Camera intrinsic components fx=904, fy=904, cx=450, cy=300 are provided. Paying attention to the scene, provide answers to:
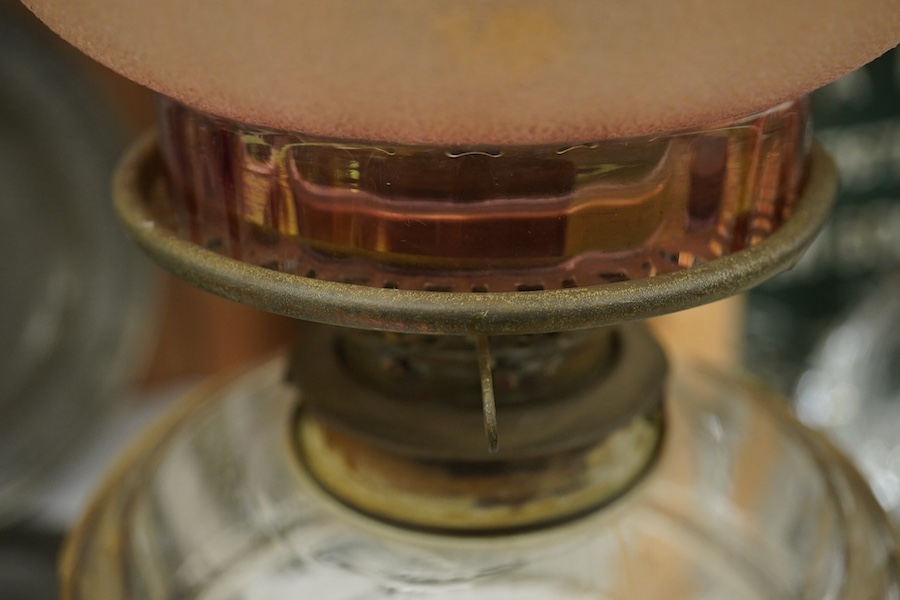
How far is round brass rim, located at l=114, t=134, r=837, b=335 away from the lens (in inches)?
9.6

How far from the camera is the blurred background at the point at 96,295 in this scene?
663mm

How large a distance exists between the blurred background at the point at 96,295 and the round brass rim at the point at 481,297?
0.40 metres

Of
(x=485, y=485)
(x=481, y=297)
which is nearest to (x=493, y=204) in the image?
(x=481, y=297)

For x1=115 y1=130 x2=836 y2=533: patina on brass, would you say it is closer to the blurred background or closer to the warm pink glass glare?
the warm pink glass glare

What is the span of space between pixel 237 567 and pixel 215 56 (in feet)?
0.85

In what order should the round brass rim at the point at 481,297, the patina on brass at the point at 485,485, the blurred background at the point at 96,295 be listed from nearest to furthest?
1. the round brass rim at the point at 481,297
2. the patina on brass at the point at 485,485
3. the blurred background at the point at 96,295

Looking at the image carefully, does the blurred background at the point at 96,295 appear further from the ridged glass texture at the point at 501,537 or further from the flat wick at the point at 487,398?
the flat wick at the point at 487,398

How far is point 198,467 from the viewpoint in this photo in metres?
0.45

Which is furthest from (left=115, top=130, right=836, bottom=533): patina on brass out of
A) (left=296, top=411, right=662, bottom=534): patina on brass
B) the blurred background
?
the blurred background

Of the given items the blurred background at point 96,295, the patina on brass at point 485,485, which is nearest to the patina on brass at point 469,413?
the patina on brass at point 485,485

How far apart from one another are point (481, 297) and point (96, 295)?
0.53m

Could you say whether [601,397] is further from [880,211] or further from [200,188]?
[880,211]

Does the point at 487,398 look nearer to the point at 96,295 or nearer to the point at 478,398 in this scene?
the point at 478,398

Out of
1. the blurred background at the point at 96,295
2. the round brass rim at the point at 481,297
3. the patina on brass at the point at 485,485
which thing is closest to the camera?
the round brass rim at the point at 481,297
